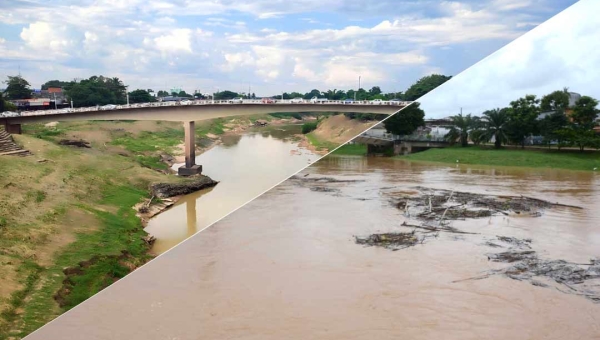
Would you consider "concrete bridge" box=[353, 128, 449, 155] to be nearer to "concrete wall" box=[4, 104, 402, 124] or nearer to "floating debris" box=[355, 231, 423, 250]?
"concrete wall" box=[4, 104, 402, 124]

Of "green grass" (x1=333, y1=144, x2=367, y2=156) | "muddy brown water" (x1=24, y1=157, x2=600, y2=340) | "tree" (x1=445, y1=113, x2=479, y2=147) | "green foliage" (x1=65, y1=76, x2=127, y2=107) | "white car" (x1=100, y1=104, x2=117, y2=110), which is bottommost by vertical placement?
"muddy brown water" (x1=24, y1=157, x2=600, y2=340)

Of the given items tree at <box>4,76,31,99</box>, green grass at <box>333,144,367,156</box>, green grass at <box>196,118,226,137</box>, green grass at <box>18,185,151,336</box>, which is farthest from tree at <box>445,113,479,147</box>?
green grass at <box>18,185,151,336</box>

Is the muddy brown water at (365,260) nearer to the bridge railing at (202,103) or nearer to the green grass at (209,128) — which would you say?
the bridge railing at (202,103)

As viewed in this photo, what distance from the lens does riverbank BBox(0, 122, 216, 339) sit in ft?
13.3

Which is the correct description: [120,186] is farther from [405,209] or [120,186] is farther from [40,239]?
[405,209]

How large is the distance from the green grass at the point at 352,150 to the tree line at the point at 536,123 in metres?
0.28

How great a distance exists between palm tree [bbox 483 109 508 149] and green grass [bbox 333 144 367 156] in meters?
0.39

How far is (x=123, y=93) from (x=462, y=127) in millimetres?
1924

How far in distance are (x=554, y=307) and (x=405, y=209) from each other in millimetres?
677

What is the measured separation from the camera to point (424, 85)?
1546mm

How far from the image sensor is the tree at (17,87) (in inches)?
99.7

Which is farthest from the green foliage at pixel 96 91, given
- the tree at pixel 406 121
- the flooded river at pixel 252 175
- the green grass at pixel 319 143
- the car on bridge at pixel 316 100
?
the tree at pixel 406 121

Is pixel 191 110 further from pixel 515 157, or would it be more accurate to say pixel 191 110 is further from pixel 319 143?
pixel 515 157

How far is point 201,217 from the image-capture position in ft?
5.57
